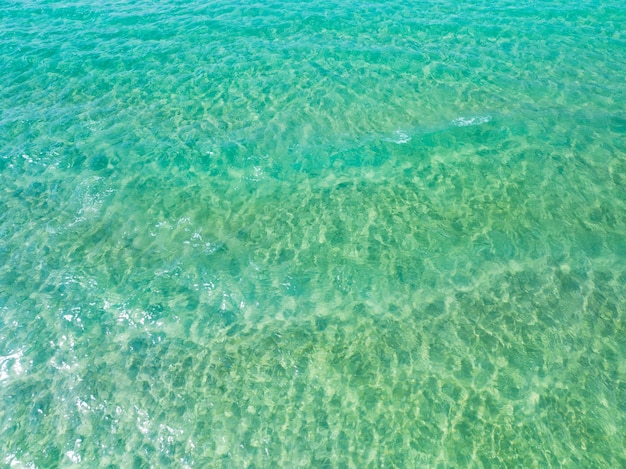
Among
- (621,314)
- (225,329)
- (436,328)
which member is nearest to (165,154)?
(225,329)

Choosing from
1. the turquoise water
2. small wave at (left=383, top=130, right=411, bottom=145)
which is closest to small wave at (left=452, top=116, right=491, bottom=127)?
the turquoise water

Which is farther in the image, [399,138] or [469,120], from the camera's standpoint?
[469,120]

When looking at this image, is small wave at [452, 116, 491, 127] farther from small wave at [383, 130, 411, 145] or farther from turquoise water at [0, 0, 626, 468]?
small wave at [383, 130, 411, 145]

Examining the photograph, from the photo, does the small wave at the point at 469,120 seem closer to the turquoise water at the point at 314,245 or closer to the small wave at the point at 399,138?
the turquoise water at the point at 314,245

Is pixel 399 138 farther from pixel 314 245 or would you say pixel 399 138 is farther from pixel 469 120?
pixel 314 245

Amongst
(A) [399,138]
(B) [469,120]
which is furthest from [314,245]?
(B) [469,120]

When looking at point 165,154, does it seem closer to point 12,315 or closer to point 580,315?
point 12,315
